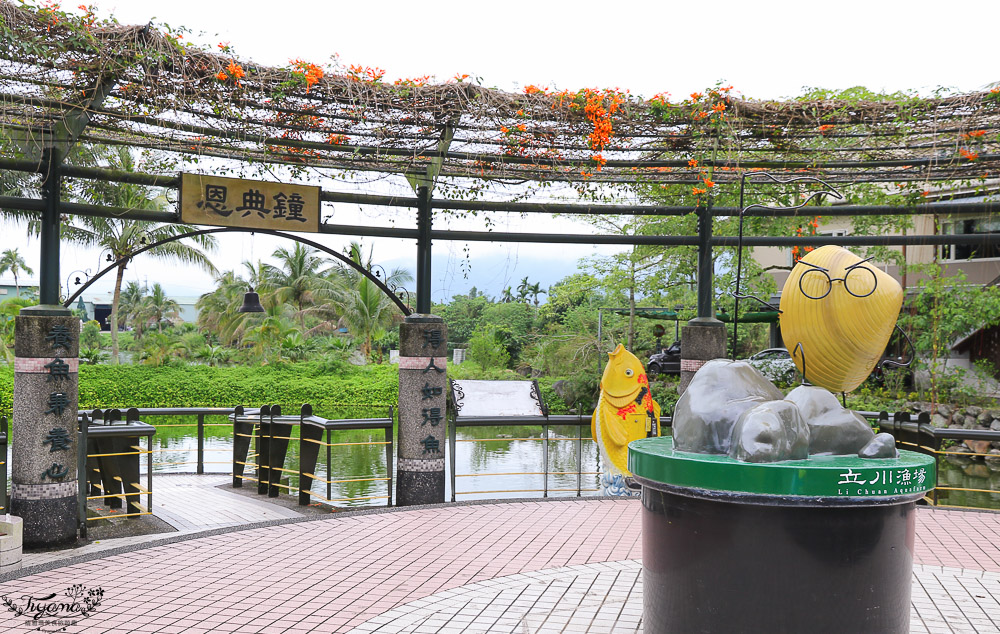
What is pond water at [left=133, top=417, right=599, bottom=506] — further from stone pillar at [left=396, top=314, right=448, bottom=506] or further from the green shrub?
the green shrub

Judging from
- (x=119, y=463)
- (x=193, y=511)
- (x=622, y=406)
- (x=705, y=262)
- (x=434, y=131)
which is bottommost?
(x=193, y=511)

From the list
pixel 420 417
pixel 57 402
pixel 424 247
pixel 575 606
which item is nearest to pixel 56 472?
pixel 57 402

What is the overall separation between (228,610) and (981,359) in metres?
21.4

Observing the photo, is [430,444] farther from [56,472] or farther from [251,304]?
[251,304]

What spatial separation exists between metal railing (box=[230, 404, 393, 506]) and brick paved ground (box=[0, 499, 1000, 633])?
94 centimetres

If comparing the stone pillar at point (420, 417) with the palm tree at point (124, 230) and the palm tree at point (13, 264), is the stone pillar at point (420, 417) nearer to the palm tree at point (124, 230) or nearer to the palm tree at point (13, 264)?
the palm tree at point (124, 230)

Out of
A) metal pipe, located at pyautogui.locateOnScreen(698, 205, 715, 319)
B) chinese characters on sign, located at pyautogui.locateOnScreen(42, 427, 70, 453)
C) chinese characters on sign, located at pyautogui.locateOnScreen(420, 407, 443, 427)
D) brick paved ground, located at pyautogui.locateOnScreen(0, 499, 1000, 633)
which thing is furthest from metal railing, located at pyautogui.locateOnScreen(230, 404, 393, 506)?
metal pipe, located at pyautogui.locateOnScreen(698, 205, 715, 319)

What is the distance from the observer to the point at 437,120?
8477mm

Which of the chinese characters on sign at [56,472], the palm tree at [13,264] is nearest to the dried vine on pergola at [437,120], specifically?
the chinese characters on sign at [56,472]

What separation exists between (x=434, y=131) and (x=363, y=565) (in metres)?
4.65

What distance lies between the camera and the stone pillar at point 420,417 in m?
9.11

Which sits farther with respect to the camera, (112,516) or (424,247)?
(424,247)

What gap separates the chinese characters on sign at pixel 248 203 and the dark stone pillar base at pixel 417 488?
9.75 feet

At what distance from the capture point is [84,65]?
691cm
